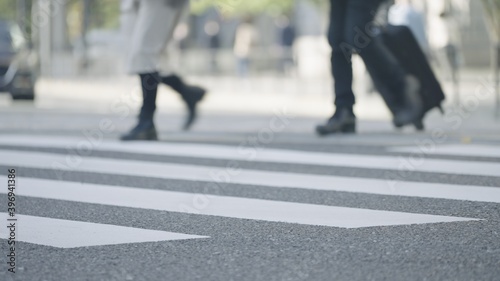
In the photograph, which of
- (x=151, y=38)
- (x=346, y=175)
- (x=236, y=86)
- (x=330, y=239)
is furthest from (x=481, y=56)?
(x=330, y=239)

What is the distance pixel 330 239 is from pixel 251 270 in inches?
26.2

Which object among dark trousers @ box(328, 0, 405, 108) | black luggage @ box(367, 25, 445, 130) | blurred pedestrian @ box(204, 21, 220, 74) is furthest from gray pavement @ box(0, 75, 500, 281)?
blurred pedestrian @ box(204, 21, 220, 74)

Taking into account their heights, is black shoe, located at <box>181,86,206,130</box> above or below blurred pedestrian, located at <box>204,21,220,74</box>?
above

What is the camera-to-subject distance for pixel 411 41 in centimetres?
886

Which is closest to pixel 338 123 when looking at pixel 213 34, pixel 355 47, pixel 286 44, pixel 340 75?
pixel 340 75

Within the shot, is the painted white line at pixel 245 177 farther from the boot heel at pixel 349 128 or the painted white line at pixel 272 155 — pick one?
the boot heel at pixel 349 128

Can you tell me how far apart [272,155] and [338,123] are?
3.59ft

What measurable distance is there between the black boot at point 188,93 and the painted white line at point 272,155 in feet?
2.47

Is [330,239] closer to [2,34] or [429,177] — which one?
[429,177]

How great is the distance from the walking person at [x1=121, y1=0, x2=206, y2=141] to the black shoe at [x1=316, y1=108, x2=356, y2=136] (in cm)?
124

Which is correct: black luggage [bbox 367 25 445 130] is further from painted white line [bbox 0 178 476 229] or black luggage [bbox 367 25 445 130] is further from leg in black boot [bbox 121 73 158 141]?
painted white line [bbox 0 178 476 229]

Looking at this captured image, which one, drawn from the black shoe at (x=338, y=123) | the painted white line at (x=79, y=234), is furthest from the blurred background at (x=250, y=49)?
the painted white line at (x=79, y=234)

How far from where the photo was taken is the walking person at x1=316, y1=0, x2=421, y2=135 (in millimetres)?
8539

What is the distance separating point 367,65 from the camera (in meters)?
8.87
